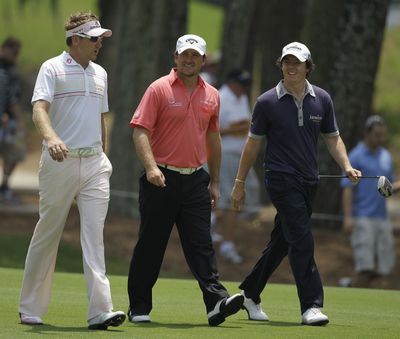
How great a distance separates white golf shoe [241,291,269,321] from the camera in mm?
10647

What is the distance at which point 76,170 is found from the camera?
9609 mm

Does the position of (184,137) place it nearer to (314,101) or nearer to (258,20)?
(314,101)

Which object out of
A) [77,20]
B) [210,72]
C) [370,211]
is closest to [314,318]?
[77,20]

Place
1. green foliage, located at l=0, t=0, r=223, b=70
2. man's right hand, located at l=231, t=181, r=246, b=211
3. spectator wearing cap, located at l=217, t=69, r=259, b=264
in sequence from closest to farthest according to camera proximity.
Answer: man's right hand, located at l=231, t=181, r=246, b=211
spectator wearing cap, located at l=217, t=69, r=259, b=264
green foliage, located at l=0, t=0, r=223, b=70

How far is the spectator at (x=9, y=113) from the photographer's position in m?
18.0

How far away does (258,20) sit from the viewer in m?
28.5

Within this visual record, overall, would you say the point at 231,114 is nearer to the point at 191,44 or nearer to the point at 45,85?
the point at 191,44

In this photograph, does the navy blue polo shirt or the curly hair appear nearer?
the curly hair

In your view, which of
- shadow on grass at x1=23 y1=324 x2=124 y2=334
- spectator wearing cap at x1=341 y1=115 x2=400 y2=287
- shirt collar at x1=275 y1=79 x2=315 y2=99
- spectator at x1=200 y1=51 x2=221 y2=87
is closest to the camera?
shadow on grass at x1=23 y1=324 x2=124 y2=334

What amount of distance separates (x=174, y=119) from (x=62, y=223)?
3.74 feet

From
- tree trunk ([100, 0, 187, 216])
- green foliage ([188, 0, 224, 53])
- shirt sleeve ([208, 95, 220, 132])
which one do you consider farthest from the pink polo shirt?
green foliage ([188, 0, 224, 53])

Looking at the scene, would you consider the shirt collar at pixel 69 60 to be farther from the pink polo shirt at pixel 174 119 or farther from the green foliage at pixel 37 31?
the green foliage at pixel 37 31

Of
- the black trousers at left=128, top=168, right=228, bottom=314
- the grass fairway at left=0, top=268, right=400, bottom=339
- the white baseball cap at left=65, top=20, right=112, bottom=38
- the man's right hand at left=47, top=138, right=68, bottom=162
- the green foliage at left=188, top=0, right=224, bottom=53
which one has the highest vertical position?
→ the green foliage at left=188, top=0, right=224, bottom=53

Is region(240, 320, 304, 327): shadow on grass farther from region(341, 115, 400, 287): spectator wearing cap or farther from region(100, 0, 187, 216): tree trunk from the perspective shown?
region(100, 0, 187, 216): tree trunk
